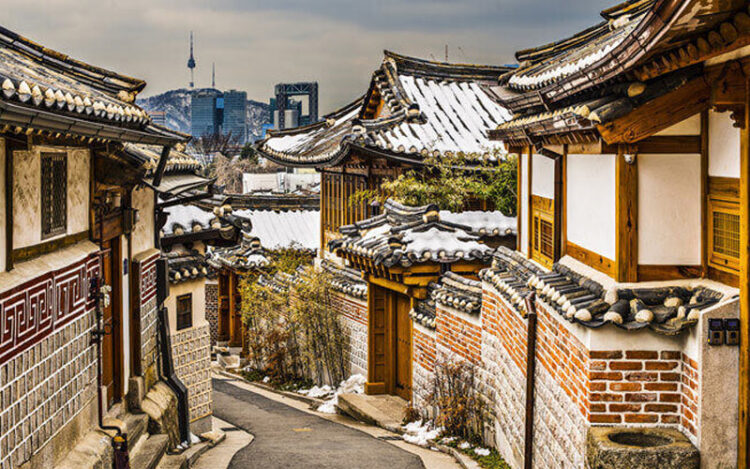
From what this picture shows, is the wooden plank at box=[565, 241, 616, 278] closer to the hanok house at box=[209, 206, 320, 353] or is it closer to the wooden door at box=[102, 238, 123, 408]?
the wooden door at box=[102, 238, 123, 408]

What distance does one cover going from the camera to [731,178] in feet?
20.4

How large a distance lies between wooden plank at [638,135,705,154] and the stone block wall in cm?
992

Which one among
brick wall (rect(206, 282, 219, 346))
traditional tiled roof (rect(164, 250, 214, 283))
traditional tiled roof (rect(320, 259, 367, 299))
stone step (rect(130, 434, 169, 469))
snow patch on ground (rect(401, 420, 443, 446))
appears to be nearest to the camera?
stone step (rect(130, 434, 169, 469))

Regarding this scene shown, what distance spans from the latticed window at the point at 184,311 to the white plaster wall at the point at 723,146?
10.5 meters

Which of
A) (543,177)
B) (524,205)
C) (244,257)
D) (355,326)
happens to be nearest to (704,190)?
(543,177)

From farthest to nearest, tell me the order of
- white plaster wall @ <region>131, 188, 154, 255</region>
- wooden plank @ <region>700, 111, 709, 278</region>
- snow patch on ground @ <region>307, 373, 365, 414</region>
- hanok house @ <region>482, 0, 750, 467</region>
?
snow patch on ground @ <region>307, 373, 365, 414</region>
white plaster wall @ <region>131, 188, 154, 255</region>
wooden plank @ <region>700, 111, 709, 278</region>
hanok house @ <region>482, 0, 750, 467</region>

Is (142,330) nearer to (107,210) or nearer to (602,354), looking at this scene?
(107,210)

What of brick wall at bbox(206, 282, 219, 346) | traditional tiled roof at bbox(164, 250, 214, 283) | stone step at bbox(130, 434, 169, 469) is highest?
traditional tiled roof at bbox(164, 250, 214, 283)

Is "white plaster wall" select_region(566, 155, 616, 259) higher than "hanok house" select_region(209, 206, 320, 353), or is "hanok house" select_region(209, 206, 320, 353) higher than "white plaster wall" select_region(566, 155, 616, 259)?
"white plaster wall" select_region(566, 155, 616, 259)

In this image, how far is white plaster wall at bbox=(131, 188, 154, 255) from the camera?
12328 mm

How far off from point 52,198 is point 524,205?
5882 mm

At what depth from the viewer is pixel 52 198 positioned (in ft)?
27.7

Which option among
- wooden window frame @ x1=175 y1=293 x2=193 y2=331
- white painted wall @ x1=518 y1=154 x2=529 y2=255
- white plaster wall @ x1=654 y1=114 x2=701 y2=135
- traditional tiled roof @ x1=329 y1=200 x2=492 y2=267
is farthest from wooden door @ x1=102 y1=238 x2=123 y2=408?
white plaster wall @ x1=654 y1=114 x2=701 y2=135

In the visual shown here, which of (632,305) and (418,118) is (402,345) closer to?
(418,118)
